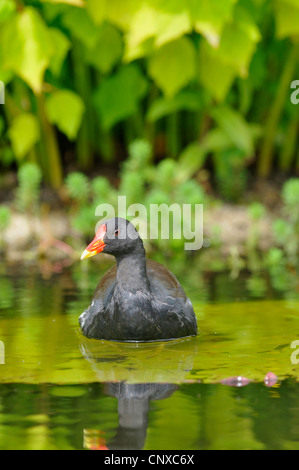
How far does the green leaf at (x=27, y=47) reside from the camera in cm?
603

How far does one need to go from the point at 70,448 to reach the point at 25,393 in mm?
646

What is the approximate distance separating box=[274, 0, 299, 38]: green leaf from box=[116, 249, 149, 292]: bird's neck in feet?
9.91

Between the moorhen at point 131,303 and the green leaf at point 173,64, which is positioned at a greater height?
the green leaf at point 173,64

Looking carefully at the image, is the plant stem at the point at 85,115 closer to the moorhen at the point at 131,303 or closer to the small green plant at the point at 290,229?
the small green plant at the point at 290,229

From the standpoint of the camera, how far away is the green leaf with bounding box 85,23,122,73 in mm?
6844

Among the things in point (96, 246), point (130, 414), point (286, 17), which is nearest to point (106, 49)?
point (286, 17)

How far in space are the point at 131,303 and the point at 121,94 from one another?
3.41 meters

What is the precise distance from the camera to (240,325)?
4.30 metres

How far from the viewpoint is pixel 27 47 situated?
6.09 metres

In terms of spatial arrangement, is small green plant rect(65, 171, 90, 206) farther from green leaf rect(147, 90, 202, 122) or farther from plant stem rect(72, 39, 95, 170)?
plant stem rect(72, 39, 95, 170)

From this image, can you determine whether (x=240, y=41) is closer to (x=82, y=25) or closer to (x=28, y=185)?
(x=82, y=25)

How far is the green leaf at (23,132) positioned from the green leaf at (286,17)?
2.02 meters

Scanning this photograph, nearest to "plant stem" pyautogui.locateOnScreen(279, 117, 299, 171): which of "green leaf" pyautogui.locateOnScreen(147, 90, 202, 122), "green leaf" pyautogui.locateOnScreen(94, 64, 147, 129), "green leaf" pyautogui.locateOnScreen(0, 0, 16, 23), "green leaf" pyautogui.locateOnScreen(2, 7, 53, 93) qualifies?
"green leaf" pyautogui.locateOnScreen(147, 90, 202, 122)

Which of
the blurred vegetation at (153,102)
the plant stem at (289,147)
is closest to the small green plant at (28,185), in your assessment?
the blurred vegetation at (153,102)
